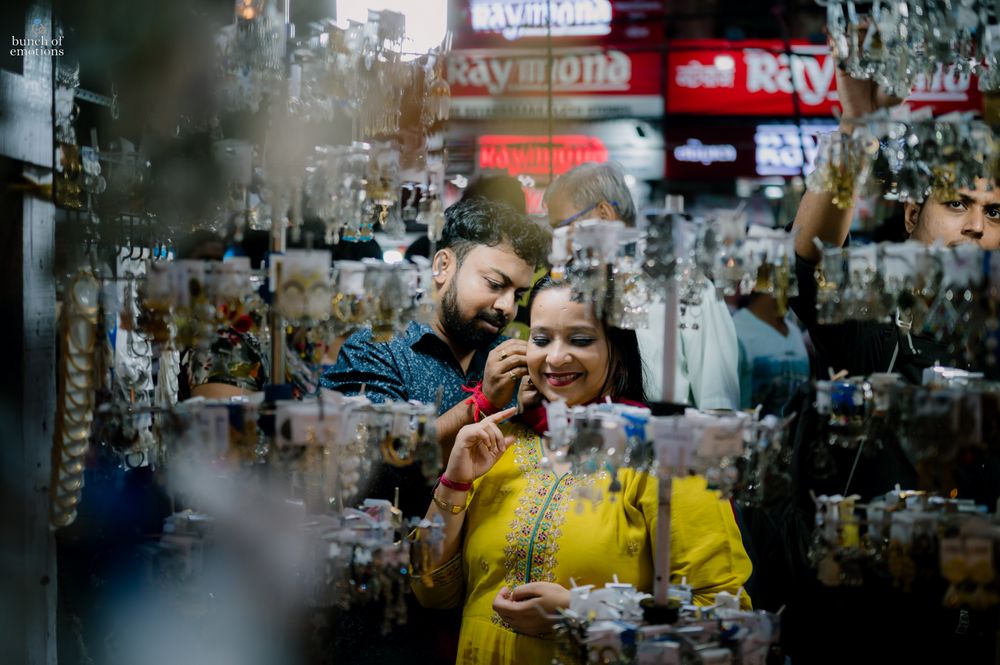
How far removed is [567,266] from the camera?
167 cm

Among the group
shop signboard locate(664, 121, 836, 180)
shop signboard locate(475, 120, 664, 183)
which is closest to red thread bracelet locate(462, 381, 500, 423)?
shop signboard locate(475, 120, 664, 183)

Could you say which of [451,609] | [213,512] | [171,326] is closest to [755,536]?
[451,609]

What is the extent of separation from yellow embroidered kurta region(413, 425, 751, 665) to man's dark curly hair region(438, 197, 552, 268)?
535 mm

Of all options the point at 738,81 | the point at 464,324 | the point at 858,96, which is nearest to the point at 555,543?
the point at 464,324

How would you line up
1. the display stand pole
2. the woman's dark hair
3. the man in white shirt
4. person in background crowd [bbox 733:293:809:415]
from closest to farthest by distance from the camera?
the display stand pole, the woman's dark hair, the man in white shirt, person in background crowd [bbox 733:293:809:415]

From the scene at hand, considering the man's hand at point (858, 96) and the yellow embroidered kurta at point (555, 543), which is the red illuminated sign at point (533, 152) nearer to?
the yellow embroidered kurta at point (555, 543)

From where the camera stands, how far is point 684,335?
280 centimetres

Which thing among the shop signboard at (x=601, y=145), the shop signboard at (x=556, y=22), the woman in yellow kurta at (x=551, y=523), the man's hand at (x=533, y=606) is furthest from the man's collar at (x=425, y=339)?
the shop signboard at (x=556, y=22)

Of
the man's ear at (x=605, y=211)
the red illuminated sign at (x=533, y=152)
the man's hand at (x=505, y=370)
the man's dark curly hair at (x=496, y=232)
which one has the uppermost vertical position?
the red illuminated sign at (x=533, y=152)

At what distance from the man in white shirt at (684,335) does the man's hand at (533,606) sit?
3.12 feet

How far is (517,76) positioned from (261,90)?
516 cm

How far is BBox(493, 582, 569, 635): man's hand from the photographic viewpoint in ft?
6.00

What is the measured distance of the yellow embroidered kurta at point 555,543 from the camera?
1905 millimetres

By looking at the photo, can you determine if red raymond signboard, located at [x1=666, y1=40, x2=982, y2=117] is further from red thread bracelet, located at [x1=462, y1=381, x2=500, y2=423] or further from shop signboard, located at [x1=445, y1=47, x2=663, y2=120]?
red thread bracelet, located at [x1=462, y1=381, x2=500, y2=423]
